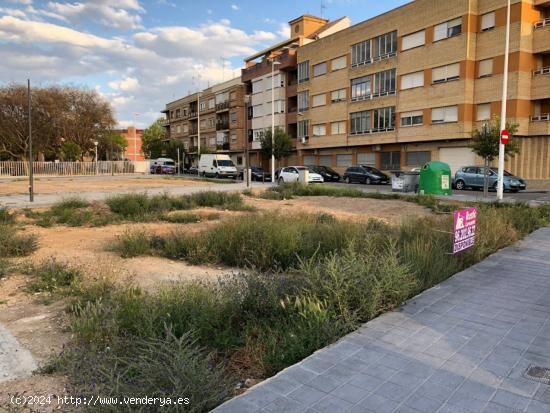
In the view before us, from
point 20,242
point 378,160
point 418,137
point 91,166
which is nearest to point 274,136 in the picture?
point 378,160

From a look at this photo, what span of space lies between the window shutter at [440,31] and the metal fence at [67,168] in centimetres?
4519

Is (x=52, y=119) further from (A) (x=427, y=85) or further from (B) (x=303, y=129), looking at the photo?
(A) (x=427, y=85)

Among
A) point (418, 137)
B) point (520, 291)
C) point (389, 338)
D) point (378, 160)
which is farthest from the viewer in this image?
point (378, 160)

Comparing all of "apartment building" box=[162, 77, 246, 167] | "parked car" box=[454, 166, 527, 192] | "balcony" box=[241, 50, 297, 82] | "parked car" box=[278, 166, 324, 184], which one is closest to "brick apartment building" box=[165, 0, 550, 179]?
"balcony" box=[241, 50, 297, 82]

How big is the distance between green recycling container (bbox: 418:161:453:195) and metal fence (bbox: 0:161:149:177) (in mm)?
50896

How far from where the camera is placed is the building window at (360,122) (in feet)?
148

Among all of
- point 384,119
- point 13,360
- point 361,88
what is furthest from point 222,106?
point 13,360

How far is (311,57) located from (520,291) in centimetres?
5016

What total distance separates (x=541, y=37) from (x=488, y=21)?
398 centimetres

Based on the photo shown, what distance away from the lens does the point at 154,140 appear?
98938 mm

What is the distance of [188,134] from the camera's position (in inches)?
3595

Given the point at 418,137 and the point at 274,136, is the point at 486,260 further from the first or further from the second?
the point at 274,136

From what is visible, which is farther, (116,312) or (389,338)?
(116,312)

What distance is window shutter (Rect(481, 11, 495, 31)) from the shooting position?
3372 centimetres
